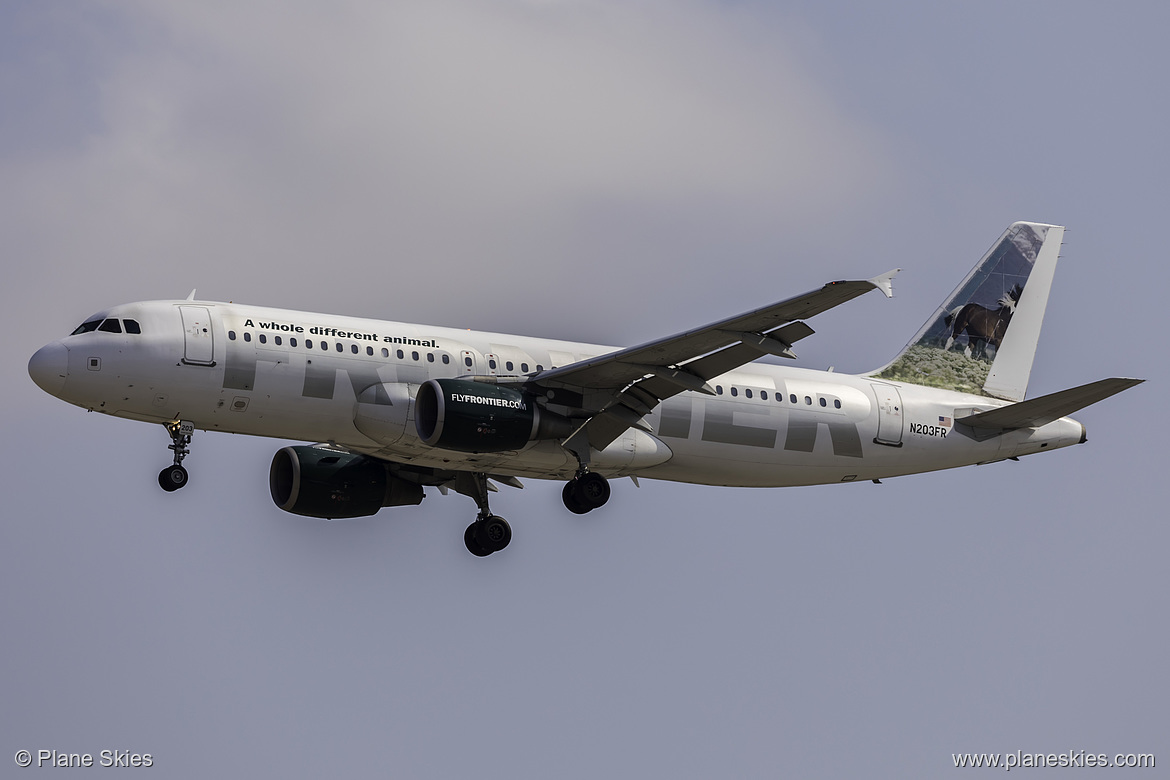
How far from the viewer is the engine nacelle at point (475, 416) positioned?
3619cm

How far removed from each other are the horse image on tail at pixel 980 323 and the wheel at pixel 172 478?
23.5 metres

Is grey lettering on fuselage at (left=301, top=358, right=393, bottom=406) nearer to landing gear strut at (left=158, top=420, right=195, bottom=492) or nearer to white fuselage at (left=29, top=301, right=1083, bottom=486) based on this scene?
white fuselage at (left=29, top=301, right=1083, bottom=486)

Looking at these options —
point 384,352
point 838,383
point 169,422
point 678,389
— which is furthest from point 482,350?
point 838,383

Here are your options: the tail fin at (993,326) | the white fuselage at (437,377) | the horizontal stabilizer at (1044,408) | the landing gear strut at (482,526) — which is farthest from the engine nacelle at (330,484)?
the horizontal stabilizer at (1044,408)

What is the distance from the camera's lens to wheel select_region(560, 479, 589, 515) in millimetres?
38969

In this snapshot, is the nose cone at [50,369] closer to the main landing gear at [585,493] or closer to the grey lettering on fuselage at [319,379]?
the grey lettering on fuselage at [319,379]

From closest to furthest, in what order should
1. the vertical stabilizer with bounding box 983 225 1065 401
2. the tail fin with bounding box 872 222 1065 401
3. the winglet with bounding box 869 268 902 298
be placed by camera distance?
1. the winglet with bounding box 869 268 902 298
2. the tail fin with bounding box 872 222 1065 401
3. the vertical stabilizer with bounding box 983 225 1065 401

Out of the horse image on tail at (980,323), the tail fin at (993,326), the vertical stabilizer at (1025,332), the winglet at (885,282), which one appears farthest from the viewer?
the horse image on tail at (980,323)

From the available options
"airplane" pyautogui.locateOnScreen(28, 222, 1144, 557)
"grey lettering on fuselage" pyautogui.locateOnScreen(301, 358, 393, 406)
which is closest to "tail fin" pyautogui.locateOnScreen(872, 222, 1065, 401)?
"airplane" pyautogui.locateOnScreen(28, 222, 1144, 557)

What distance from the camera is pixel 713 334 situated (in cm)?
3512

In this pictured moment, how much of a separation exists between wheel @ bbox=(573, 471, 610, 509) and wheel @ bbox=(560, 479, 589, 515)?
8 centimetres

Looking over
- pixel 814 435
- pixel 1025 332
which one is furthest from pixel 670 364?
pixel 1025 332

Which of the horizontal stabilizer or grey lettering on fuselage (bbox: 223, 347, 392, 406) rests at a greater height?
grey lettering on fuselage (bbox: 223, 347, 392, 406)

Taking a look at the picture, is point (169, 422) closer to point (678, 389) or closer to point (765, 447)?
point (678, 389)
